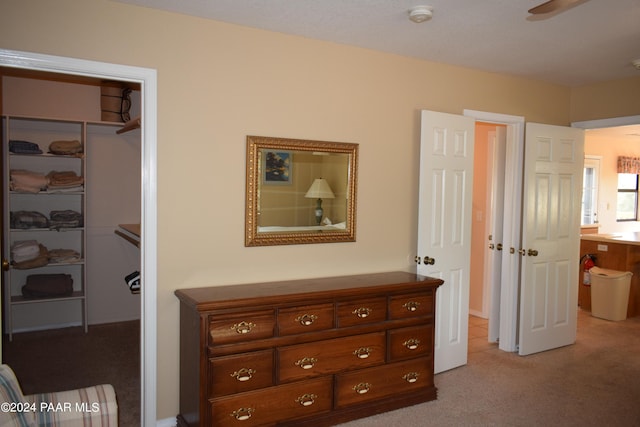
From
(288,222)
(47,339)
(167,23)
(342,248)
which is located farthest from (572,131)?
(47,339)

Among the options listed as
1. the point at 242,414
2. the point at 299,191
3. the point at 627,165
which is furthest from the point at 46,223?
the point at 627,165

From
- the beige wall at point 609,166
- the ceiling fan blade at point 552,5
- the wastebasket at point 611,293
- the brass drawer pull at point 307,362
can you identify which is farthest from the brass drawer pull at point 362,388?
the beige wall at point 609,166

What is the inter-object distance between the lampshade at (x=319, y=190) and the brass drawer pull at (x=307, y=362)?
43.8 inches

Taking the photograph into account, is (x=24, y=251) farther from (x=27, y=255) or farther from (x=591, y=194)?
(x=591, y=194)

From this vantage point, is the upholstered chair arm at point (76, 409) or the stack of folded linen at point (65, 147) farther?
the stack of folded linen at point (65, 147)

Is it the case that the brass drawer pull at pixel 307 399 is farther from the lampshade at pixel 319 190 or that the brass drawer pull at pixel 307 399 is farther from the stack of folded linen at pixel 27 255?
the stack of folded linen at pixel 27 255

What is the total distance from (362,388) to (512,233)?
7.36 feet

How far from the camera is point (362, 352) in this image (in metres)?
3.16

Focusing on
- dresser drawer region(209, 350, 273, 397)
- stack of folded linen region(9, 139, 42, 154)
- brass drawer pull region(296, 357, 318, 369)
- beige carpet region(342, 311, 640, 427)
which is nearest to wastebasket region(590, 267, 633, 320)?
beige carpet region(342, 311, 640, 427)

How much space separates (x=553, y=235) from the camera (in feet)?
15.1

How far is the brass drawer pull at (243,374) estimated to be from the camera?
2727 mm

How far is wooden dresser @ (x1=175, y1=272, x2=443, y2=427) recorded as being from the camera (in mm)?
2693

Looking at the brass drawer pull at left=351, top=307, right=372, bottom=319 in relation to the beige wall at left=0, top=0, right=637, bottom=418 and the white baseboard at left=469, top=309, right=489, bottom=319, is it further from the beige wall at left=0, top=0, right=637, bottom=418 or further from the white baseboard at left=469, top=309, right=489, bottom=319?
the white baseboard at left=469, top=309, right=489, bottom=319

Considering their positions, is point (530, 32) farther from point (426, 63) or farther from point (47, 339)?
point (47, 339)
